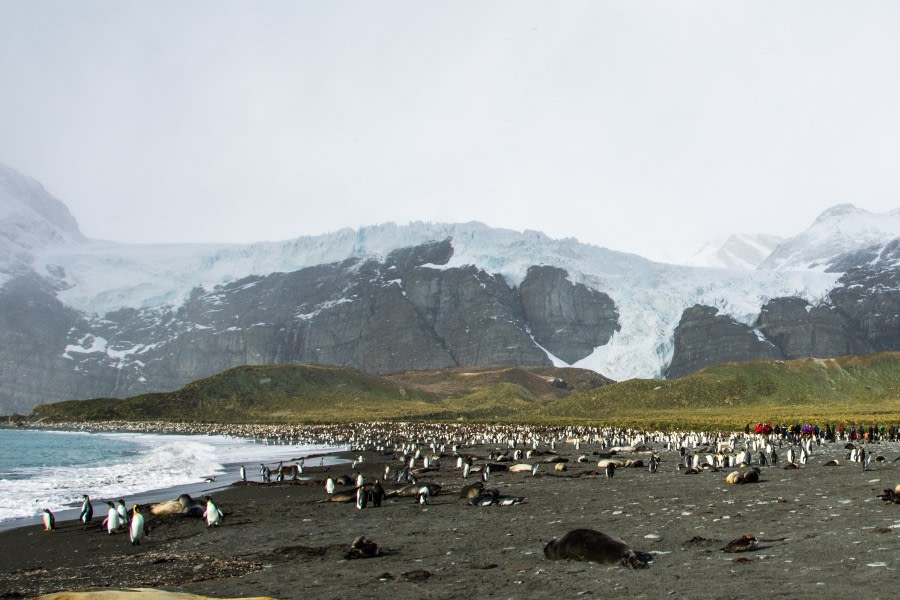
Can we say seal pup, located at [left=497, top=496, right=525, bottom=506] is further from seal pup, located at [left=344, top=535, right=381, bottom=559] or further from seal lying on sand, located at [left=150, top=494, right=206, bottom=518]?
seal lying on sand, located at [left=150, top=494, right=206, bottom=518]

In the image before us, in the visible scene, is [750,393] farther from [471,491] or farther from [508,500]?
[508,500]

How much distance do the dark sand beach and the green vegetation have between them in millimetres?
55943

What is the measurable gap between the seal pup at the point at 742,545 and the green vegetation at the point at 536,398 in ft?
209

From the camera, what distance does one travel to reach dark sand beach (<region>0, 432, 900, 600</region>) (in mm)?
9648

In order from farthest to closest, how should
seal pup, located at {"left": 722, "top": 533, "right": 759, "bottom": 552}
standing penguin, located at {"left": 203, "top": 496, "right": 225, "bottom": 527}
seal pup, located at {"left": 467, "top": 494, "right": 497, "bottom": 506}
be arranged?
seal pup, located at {"left": 467, "top": 494, "right": 497, "bottom": 506}, standing penguin, located at {"left": 203, "top": 496, "right": 225, "bottom": 527}, seal pup, located at {"left": 722, "top": 533, "right": 759, "bottom": 552}

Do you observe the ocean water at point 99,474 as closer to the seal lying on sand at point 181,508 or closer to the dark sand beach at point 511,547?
the seal lying on sand at point 181,508

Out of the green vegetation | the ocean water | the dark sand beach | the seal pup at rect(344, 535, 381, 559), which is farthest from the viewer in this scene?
the green vegetation

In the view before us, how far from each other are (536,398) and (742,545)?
495 ft

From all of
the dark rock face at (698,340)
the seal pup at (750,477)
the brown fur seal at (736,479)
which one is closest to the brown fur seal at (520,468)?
the brown fur seal at (736,479)

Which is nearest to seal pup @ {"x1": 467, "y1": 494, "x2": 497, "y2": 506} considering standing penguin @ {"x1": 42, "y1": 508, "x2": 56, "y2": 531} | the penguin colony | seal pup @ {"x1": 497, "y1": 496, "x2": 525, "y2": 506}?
the penguin colony

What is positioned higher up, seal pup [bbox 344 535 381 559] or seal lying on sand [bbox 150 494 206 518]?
seal pup [bbox 344 535 381 559]

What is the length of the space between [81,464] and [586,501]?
3582 cm

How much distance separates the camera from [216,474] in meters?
38.4

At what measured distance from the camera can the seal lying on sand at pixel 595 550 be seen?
10656 millimetres
